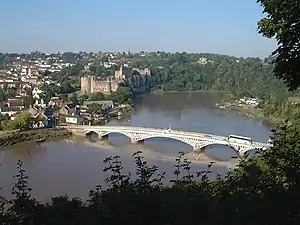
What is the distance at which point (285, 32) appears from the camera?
6.28 feet

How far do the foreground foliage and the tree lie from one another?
377 millimetres

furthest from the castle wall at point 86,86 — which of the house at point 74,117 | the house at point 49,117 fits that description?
the house at point 74,117

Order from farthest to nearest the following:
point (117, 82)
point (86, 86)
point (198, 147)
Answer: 1. point (117, 82)
2. point (86, 86)
3. point (198, 147)

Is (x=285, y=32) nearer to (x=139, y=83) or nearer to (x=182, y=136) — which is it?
(x=182, y=136)

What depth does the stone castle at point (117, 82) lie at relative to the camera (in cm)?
2130

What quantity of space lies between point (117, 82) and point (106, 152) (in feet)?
41.8

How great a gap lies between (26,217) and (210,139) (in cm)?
781

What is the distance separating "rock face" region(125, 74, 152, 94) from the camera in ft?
80.1

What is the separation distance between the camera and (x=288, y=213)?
1.40m

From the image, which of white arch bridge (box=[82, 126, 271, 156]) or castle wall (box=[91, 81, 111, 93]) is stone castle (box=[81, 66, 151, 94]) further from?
white arch bridge (box=[82, 126, 271, 156])

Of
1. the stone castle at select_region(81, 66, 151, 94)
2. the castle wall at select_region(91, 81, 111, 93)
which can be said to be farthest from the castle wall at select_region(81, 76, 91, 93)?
the castle wall at select_region(91, 81, 111, 93)

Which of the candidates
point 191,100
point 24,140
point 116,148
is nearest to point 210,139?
point 116,148

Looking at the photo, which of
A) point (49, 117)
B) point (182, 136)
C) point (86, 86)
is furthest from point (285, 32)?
point (86, 86)

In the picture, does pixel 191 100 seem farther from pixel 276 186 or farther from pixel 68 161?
pixel 276 186
